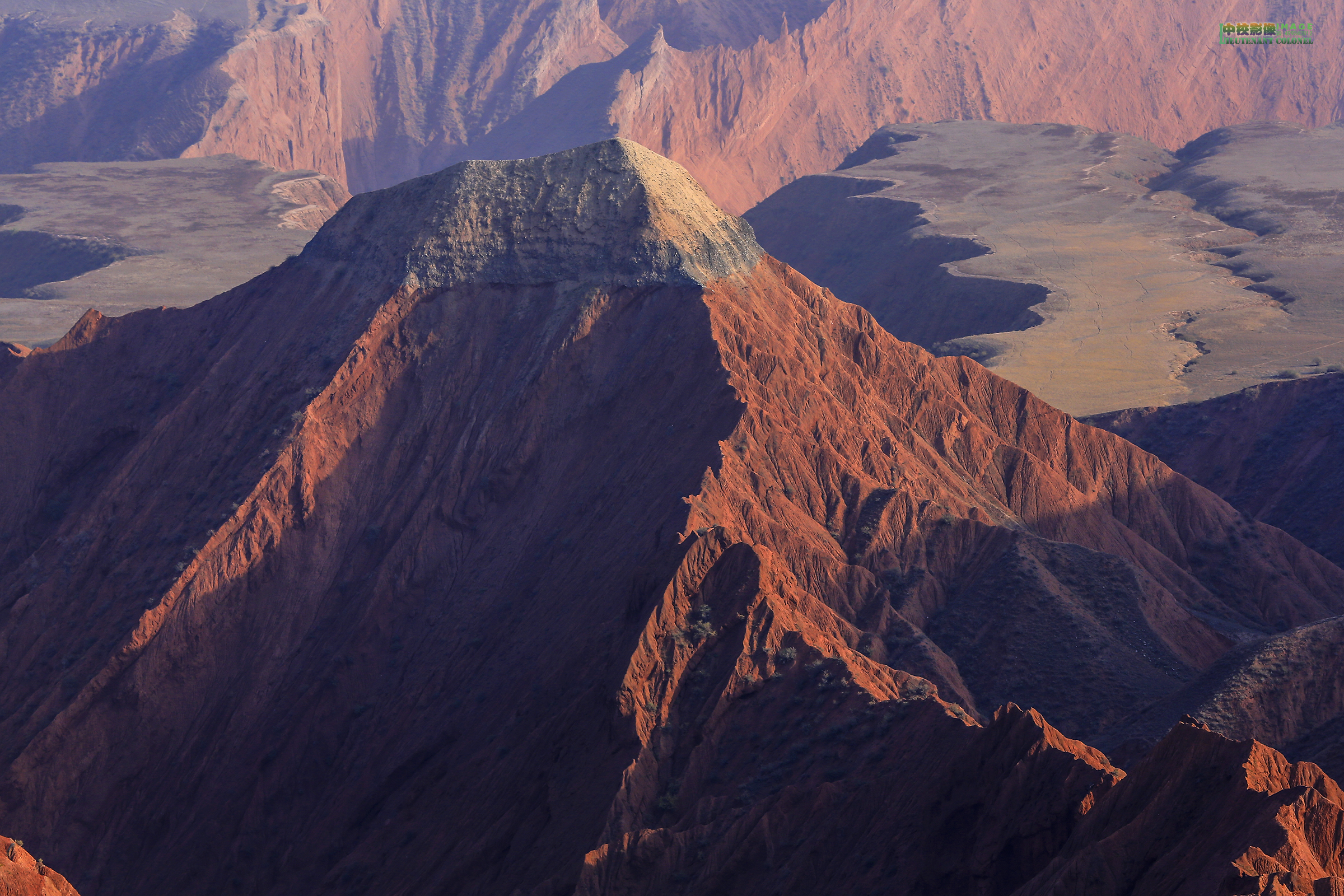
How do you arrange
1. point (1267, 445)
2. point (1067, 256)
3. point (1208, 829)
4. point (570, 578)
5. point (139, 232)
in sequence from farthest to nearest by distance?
point (139, 232), point (1067, 256), point (1267, 445), point (570, 578), point (1208, 829)

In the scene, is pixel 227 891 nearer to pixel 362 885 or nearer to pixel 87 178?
pixel 362 885

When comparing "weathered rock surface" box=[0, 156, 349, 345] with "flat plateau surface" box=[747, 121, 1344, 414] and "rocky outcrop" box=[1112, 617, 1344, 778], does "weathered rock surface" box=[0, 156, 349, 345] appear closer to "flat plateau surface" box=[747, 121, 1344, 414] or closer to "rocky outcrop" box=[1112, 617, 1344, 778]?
"flat plateau surface" box=[747, 121, 1344, 414]

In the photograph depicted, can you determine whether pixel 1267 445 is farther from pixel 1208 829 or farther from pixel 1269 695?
pixel 1208 829

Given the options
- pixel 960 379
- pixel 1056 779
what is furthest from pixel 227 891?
pixel 960 379

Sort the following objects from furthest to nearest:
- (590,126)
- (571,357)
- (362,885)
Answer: (590,126)
(571,357)
(362,885)

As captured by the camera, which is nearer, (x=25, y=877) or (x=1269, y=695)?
(x=25, y=877)

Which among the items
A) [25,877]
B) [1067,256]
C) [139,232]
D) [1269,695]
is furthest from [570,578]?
[139,232]

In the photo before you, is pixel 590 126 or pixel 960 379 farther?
pixel 590 126
